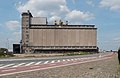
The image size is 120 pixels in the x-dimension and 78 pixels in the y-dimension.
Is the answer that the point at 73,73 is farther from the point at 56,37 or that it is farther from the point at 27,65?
the point at 56,37

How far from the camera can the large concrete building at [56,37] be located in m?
172

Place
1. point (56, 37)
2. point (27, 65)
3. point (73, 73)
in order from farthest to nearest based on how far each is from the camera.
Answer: point (56, 37), point (27, 65), point (73, 73)

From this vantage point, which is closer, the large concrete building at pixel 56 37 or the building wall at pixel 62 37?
the large concrete building at pixel 56 37

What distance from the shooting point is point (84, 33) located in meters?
175

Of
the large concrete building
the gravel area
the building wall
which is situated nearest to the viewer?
the gravel area

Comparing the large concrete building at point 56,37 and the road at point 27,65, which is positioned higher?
the large concrete building at point 56,37

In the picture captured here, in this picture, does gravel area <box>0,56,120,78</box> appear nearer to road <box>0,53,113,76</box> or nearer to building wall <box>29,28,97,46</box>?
road <box>0,53,113,76</box>

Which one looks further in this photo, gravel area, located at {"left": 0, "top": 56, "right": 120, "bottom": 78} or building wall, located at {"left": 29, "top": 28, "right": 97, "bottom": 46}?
building wall, located at {"left": 29, "top": 28, "right": 97, "bottom": 46}

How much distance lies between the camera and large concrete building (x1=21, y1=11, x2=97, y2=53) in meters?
172

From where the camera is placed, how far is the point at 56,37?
17400 centimetres

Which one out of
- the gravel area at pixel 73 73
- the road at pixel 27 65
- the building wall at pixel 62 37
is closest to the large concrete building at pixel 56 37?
the building wall at pixel 62 37

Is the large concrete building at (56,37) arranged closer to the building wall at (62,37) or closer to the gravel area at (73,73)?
the building wall at (62,37)

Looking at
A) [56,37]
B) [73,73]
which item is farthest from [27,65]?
[56,37]

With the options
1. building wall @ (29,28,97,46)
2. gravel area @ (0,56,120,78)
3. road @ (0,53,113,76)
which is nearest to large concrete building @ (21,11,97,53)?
building wall @ (29,28,97,46)
